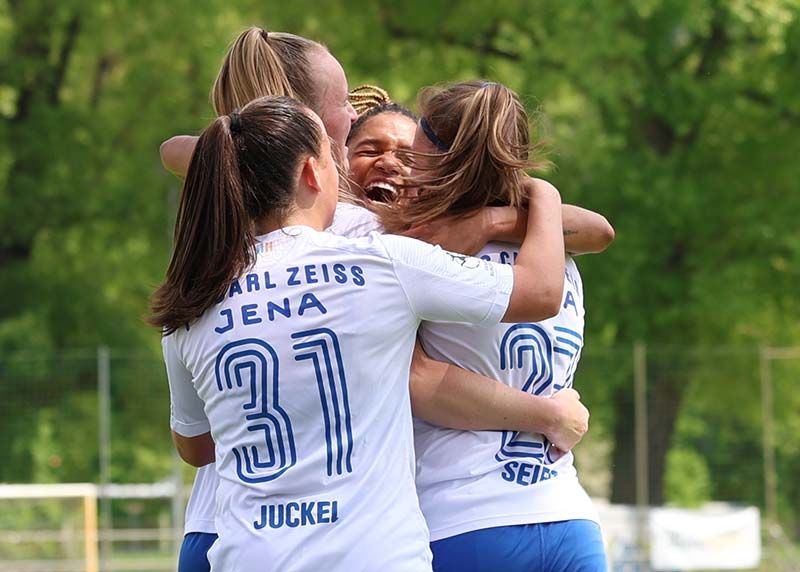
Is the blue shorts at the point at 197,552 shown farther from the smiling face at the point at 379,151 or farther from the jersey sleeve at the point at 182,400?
the smiling face at the point at 379,151

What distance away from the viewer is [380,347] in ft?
7.86

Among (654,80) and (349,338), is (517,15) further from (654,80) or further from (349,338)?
(349,338)

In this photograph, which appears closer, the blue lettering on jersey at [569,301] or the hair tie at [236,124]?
the hair tie at [236,124]

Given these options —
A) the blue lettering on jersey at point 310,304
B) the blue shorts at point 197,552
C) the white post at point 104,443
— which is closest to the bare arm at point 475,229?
the blue lettering on jersey at point 310,304

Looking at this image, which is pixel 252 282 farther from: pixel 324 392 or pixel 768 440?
pixel 768 440

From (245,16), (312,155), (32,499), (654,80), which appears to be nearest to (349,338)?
(312,155)

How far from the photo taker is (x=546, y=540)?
262cm

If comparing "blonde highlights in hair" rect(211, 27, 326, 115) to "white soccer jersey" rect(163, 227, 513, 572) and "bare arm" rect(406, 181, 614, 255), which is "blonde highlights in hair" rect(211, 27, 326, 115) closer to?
"bare arm" rect(406, 181, 614, 255)

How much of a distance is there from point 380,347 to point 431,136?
0.56 metres

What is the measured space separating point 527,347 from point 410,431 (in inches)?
15.1

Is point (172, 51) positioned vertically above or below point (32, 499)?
above

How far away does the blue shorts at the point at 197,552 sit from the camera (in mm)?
2873

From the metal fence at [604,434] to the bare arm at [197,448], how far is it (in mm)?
9937

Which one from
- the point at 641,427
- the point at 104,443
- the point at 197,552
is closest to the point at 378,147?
the point at 197,552
